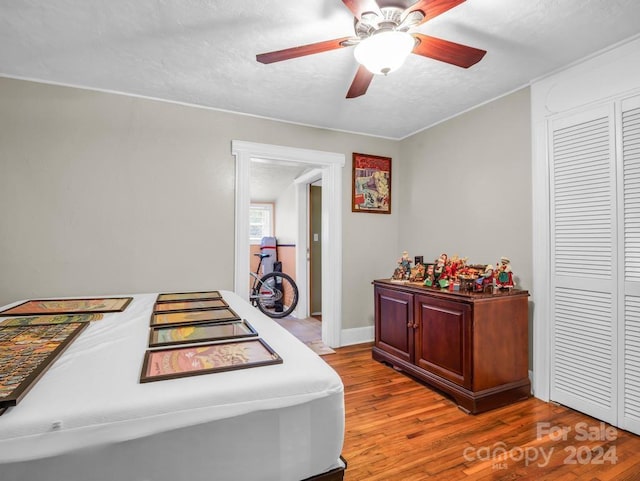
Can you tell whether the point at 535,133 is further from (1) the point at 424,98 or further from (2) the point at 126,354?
(2) the point at 126,354

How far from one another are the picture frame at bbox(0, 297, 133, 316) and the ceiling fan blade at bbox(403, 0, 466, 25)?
7.20 ft

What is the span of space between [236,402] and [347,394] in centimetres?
180

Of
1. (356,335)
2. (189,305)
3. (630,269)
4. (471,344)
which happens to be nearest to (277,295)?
(356,335)

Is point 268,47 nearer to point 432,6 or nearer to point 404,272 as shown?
point 432,6

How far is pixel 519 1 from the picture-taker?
5.68 ft

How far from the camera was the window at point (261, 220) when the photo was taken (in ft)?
22.2

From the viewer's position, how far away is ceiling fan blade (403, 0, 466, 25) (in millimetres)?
1397

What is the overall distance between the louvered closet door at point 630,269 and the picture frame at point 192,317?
7.75 feet

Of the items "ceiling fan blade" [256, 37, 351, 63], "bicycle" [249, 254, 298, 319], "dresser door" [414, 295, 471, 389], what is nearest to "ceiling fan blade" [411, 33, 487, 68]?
"ceiling fan blade" [256, 37, 351, 63]

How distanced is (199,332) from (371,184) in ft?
9.50

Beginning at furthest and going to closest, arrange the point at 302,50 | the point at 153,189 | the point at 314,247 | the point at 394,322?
the point at 314,247 → the point at 394,322 → the point at 153,189 → the point at 302,50

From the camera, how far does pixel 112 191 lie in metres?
2.87

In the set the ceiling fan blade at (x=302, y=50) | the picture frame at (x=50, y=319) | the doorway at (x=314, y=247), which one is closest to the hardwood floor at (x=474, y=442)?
the picture frame at (x=50, y=319)

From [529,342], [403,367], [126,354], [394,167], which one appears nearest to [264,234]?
[394,167]
